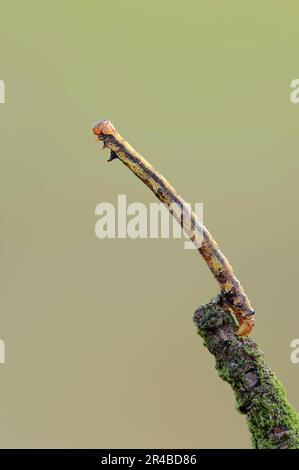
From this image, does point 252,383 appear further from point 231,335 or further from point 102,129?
point 102,129

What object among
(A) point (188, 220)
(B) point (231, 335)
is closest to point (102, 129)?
(A) point (188, 220)

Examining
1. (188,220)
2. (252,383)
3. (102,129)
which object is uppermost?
(102,129)

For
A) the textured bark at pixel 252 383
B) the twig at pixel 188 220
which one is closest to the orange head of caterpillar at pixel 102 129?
the twig at pixel 188 220

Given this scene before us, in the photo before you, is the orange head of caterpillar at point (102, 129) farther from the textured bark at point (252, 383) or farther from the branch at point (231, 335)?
the textured bark at point (252, 383)

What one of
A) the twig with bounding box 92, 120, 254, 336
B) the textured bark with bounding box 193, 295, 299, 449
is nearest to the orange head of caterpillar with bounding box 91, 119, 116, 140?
the twig with bounding box 92, 120, 254, 336
